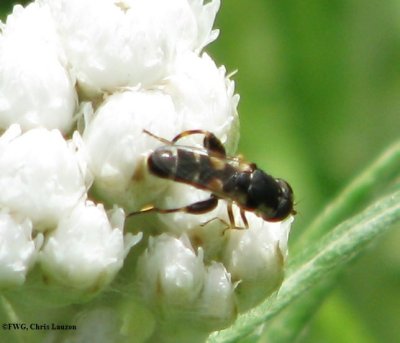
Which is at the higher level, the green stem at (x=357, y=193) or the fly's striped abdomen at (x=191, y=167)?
the fly's striped abdomen at (x=191, y=167)

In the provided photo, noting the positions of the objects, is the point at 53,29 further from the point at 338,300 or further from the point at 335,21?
the point at 335,21

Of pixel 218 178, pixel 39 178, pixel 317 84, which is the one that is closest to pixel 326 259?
pixel 218 178

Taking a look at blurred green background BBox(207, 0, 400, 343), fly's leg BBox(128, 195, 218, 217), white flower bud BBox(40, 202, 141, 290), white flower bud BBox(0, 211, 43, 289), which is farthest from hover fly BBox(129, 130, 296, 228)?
blurred green background BBox(207, 0, 400, 343)

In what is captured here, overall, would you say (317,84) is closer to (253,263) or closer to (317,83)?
(317,83)

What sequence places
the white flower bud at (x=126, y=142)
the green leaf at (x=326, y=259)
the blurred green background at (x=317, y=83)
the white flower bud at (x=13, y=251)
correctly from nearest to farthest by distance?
the white flower bud at (x=13, y=251) → the white flower bud at (x=126, y=142) → the green leaf at (x=326, y=259) → the blurred green background at (x=317, y=83)

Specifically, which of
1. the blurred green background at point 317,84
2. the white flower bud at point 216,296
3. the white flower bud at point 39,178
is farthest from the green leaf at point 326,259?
the blurred green background at point 317,84

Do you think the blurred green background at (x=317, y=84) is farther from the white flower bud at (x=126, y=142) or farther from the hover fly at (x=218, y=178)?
the white flower bud at (x=126, y=142)

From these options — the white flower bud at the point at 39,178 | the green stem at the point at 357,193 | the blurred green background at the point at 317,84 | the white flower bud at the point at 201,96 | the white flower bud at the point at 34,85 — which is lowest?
the blurred green background at the point at 317,84
